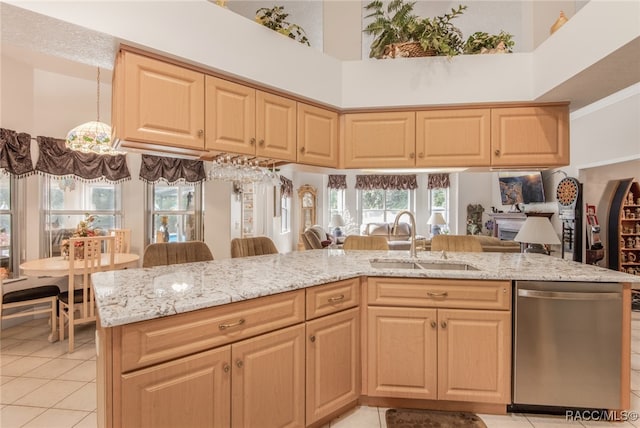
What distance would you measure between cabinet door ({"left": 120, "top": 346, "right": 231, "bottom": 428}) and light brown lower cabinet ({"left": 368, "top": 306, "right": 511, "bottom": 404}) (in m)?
1.04

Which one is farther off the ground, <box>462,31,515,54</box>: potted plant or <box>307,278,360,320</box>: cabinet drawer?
<box>462,31,515,54</box>: potted plant

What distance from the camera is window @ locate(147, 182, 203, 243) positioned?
16.6ft

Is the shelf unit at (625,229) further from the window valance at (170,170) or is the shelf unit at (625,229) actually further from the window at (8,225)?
the window at (8,225)

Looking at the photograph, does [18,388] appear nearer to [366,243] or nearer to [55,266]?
[55,266]

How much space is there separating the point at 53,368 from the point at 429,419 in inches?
120

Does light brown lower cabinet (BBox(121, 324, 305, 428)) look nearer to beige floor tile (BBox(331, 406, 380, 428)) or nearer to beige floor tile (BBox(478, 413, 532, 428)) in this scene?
beige floor tile (BBox(331, 406, 380, 428))

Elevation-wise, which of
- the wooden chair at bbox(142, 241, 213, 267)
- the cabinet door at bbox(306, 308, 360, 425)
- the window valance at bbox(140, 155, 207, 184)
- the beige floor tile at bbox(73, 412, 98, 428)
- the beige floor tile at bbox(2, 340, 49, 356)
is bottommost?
the beige floor tile at bbox(2, 340, 49, 356)

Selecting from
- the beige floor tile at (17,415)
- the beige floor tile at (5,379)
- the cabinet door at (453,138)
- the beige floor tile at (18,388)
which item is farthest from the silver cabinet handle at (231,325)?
the beige floor tile at (5,379)

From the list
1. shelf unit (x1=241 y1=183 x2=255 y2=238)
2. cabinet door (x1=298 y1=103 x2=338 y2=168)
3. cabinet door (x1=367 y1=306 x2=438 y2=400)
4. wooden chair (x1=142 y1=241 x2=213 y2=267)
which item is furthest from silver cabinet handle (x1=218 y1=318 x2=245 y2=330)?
shelf unit (x1=241 y1=183 x2=255 y2=238)

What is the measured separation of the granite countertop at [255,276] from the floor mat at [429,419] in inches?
34.9

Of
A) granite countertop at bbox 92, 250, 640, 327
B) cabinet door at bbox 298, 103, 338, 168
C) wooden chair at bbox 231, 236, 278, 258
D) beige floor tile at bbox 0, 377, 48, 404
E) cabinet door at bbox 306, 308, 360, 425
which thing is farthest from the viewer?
wooden chair at bbox 231, 236, 278, 258

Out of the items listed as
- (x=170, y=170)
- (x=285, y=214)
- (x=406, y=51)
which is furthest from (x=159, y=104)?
(x=285, y=214)

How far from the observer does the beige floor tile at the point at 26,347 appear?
120 inches

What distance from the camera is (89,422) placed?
6.68 feet
